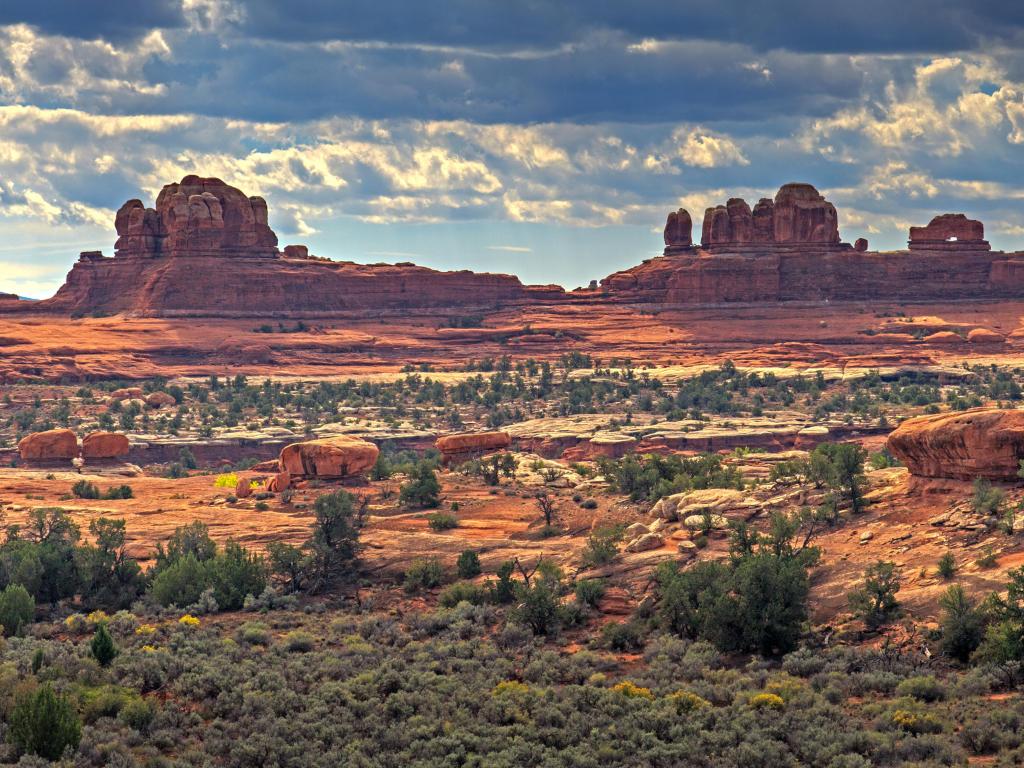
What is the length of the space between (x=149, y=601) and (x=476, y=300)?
100342 millimetres

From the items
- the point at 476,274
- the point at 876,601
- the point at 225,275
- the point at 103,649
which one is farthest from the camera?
the point at 476,274

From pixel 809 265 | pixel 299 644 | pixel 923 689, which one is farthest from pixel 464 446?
pixel 809 265

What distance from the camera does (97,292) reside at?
132 m

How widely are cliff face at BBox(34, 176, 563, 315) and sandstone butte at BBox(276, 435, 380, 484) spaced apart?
75.4 m

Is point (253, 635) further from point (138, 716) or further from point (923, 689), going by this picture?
point (923, 689)

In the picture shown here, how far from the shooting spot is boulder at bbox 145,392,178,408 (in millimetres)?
94812

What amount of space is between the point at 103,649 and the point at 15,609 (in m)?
6.57

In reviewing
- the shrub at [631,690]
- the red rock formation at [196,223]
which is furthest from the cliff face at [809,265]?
the shrub at [631,690]

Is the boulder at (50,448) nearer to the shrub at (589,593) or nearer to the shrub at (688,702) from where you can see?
the shrub at (589,593)

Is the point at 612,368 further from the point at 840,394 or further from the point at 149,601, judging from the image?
the point at 149,601

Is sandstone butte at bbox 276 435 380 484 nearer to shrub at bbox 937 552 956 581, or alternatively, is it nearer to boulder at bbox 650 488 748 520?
boulder at bbox 650 488 748 520

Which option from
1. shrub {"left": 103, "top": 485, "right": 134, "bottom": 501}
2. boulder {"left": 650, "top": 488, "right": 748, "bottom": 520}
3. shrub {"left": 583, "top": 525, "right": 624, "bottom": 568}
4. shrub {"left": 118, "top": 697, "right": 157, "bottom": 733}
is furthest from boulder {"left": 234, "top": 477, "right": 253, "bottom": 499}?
shrub {"left": 118, "top": 697, "right": 157, "bottom": 733}

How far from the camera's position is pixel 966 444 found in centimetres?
3338

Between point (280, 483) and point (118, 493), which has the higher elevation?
point (280, 483)
